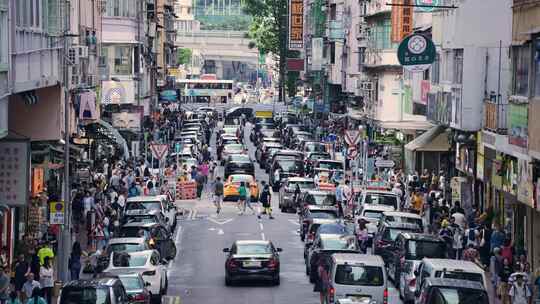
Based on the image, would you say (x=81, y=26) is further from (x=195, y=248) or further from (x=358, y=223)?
(x=358, y=223)

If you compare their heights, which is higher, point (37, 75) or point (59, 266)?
point (37, 75)

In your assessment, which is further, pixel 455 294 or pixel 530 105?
pixel 530 105

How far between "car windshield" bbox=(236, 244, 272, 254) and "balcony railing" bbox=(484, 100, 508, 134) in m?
8.98

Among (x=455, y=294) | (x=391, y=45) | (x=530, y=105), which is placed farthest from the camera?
(x=391, y=45)

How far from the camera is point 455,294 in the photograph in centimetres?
2820

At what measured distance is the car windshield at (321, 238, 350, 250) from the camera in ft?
124

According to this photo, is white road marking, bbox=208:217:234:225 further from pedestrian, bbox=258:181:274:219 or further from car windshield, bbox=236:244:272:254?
car windshield, bbox=236:244:272:254

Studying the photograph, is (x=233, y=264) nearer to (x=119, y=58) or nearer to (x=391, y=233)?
(x=391, y=233)

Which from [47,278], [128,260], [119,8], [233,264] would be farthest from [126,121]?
[47,278]

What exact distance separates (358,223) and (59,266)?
10.7 m

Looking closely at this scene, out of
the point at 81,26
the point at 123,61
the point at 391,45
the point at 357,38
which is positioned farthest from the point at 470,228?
the point at 357,38

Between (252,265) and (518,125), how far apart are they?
24.8 ft

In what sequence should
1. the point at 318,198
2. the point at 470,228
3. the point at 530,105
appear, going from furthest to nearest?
the point at 318,198
the point at 470,228
the point at 530,105

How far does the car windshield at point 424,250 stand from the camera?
117ft
